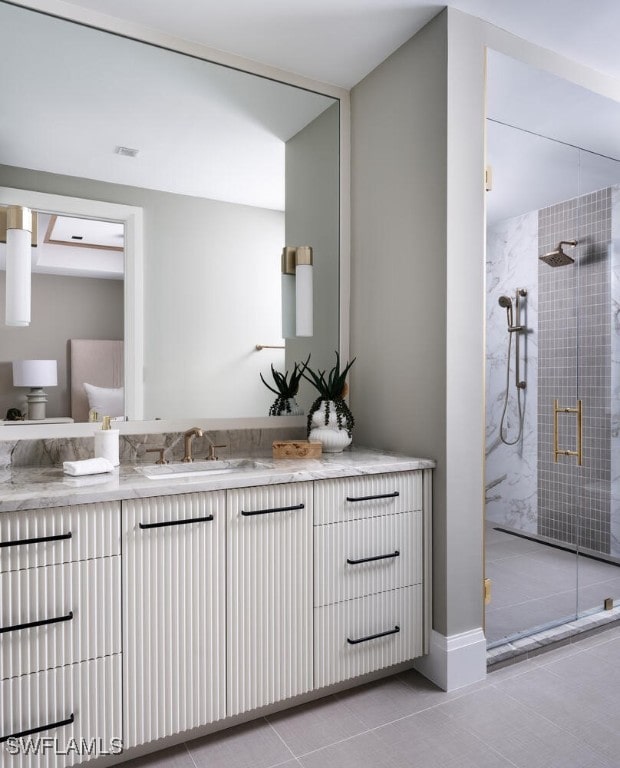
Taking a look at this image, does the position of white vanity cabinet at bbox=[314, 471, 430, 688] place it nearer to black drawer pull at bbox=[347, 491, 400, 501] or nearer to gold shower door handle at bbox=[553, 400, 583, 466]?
black drawer pull at bbox=[347, 491, 400, 501]

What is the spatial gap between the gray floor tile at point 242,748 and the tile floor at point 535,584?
3.35ft

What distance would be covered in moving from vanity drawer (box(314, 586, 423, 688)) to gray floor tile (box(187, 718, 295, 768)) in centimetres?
23

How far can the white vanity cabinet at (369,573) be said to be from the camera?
196 centimetres

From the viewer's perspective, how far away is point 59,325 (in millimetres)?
2045

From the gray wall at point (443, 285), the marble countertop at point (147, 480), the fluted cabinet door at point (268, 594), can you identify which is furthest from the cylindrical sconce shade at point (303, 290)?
the fluted cabinet door at point (268, 594)

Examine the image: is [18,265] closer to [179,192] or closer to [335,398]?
[179,192]

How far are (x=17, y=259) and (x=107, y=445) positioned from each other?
0.73 meters

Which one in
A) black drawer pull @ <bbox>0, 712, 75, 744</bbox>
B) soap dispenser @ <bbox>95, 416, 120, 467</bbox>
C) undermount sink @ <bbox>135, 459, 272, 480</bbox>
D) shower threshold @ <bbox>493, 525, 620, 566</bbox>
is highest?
soap dispenser @ <bbox>95, 416, 120, 467</bbox>

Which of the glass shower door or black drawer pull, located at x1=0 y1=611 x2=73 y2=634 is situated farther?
the glass shower door

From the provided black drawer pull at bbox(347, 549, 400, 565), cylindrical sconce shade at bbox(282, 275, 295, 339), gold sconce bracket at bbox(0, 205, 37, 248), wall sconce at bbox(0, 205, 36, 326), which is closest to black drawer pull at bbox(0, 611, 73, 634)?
black drawer pull at bbox(347, 549, 400, 565)

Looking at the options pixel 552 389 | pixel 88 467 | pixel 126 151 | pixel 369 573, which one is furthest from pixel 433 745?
pixel 126 151

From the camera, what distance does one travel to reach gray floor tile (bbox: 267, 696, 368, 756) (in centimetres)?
180

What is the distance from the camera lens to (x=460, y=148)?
2146 mm

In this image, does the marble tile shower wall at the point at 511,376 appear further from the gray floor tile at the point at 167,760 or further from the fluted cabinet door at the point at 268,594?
the gray floor tile at the point at 167,760
